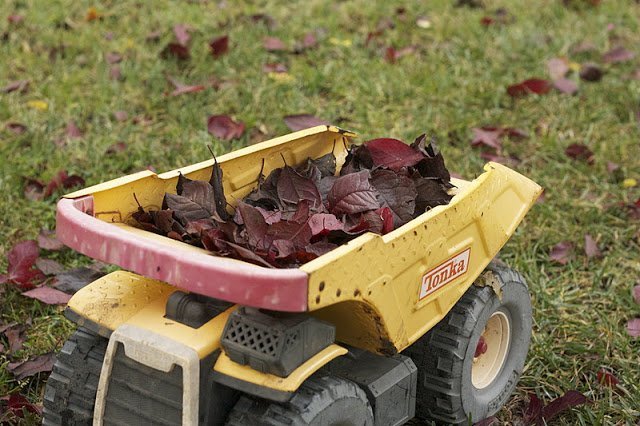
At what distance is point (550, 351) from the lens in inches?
105

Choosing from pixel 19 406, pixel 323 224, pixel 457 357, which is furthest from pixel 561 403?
pixel 19 406

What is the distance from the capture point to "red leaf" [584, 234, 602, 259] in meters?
3.13

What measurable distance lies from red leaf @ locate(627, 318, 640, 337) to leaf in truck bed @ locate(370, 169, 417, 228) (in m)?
0.90

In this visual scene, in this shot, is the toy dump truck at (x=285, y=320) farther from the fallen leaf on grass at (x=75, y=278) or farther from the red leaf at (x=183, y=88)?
the red leaf at (x=183, y=88)

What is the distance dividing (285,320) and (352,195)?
1.48 feet

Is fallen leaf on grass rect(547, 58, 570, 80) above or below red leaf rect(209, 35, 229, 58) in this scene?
below

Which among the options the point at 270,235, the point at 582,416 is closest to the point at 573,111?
the point at 582,416

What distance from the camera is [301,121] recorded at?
3.63m

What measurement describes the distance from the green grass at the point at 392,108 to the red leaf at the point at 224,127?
0.13 ft

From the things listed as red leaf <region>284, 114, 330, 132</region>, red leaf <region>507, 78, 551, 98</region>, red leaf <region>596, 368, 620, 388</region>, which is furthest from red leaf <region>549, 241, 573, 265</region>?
red leaf <region>507, 78, 551, 98</region>

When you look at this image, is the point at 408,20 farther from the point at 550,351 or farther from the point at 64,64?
the point at 550,351

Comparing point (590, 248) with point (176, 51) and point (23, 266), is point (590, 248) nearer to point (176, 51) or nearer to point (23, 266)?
point (23, 266)

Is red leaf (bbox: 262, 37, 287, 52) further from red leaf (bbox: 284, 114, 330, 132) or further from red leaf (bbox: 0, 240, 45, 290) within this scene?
red leaf (bbox: 0, 240, 45, 290)

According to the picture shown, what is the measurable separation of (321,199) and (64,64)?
2.29 metres
